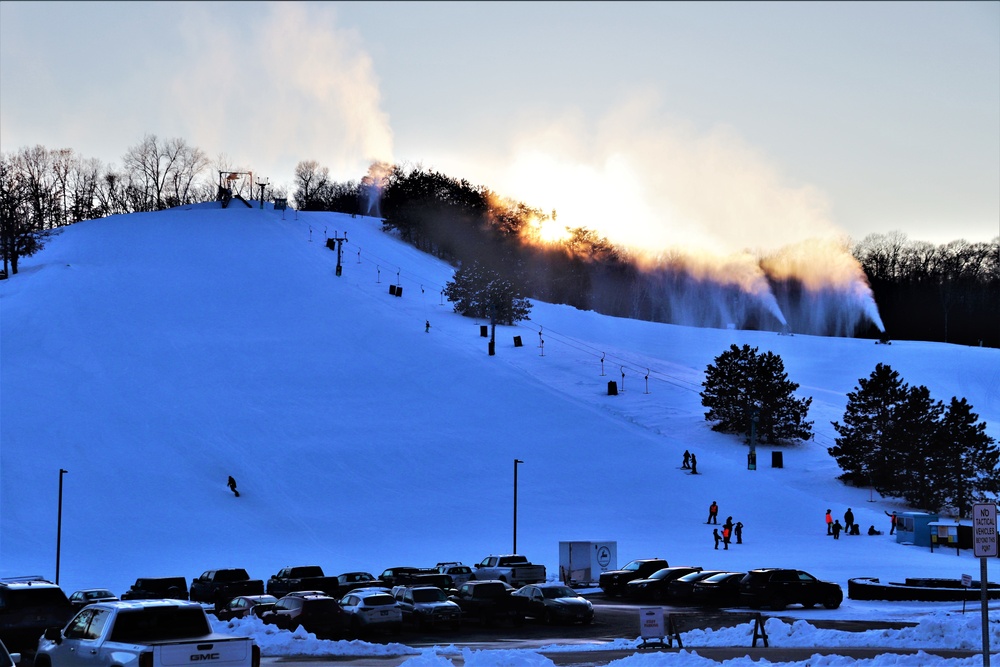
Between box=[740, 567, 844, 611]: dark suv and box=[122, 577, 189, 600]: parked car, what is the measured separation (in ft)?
58.4

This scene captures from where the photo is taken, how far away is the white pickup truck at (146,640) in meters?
14.8

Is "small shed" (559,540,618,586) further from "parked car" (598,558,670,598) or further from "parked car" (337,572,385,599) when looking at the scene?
"parked car" (337,572,385,599)

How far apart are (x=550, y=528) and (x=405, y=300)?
46924mm

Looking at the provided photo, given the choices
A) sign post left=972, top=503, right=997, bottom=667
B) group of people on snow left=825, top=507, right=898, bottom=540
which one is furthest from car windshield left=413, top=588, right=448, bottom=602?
group of people on snow left=825, top=507, right=898, bottom=540

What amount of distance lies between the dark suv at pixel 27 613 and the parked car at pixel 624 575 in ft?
69.1

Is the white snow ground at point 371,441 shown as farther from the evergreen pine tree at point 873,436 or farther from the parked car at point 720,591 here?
the parked car at point 720,591

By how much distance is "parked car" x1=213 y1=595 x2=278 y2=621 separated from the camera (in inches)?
1220

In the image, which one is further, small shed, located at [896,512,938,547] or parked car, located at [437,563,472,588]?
small shed, located at [896,512,938,547]

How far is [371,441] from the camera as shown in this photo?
204ft

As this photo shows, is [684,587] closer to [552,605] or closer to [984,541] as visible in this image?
[552,605]

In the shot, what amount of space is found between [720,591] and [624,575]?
5.91 meters

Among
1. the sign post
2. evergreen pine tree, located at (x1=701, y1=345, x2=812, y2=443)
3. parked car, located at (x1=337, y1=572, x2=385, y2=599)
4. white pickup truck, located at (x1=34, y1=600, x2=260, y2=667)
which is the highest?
evergreen pine tree, located at (x1=701, y1=345, x2=812, y2=443)

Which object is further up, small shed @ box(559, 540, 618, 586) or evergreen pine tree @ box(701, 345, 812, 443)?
evergreen pine tree @ box(701, 345, 812, 443)

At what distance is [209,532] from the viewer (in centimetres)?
4994
